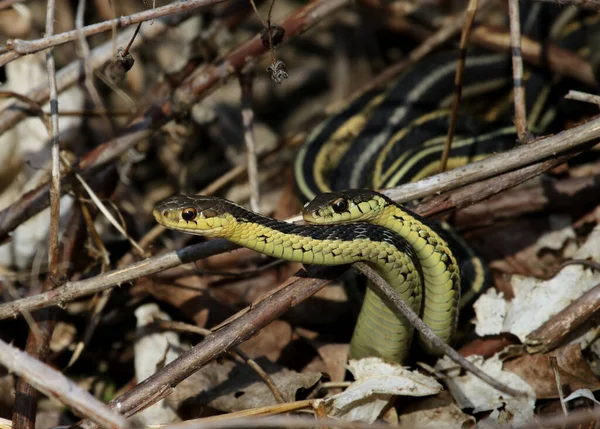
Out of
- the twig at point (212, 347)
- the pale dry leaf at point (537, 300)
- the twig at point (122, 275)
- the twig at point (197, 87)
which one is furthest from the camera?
the twig at point (197, 87)

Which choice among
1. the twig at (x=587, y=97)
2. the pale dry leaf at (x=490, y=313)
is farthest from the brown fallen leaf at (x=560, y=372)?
the twig at (x=587, y=97)

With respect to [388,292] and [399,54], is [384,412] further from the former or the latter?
[399,54]

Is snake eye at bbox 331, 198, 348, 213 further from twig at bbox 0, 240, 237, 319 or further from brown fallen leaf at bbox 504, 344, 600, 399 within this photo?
brown fallen leaf at bbox 504, 344, 600, 399

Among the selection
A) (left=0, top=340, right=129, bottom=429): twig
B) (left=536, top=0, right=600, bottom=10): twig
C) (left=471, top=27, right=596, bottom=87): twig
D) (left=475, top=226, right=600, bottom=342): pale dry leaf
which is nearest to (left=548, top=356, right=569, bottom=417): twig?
(left=475, top=226, right=600, bottom=342): pale dry leaf

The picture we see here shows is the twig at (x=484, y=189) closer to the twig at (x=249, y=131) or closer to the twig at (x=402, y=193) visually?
the twig at (x=402, y=193)

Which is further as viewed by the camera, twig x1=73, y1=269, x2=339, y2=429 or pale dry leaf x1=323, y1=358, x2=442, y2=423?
pale dry leaf x1=323, y1=358, x2=442, y2=423

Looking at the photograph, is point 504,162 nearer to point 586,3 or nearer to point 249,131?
point 586,3
